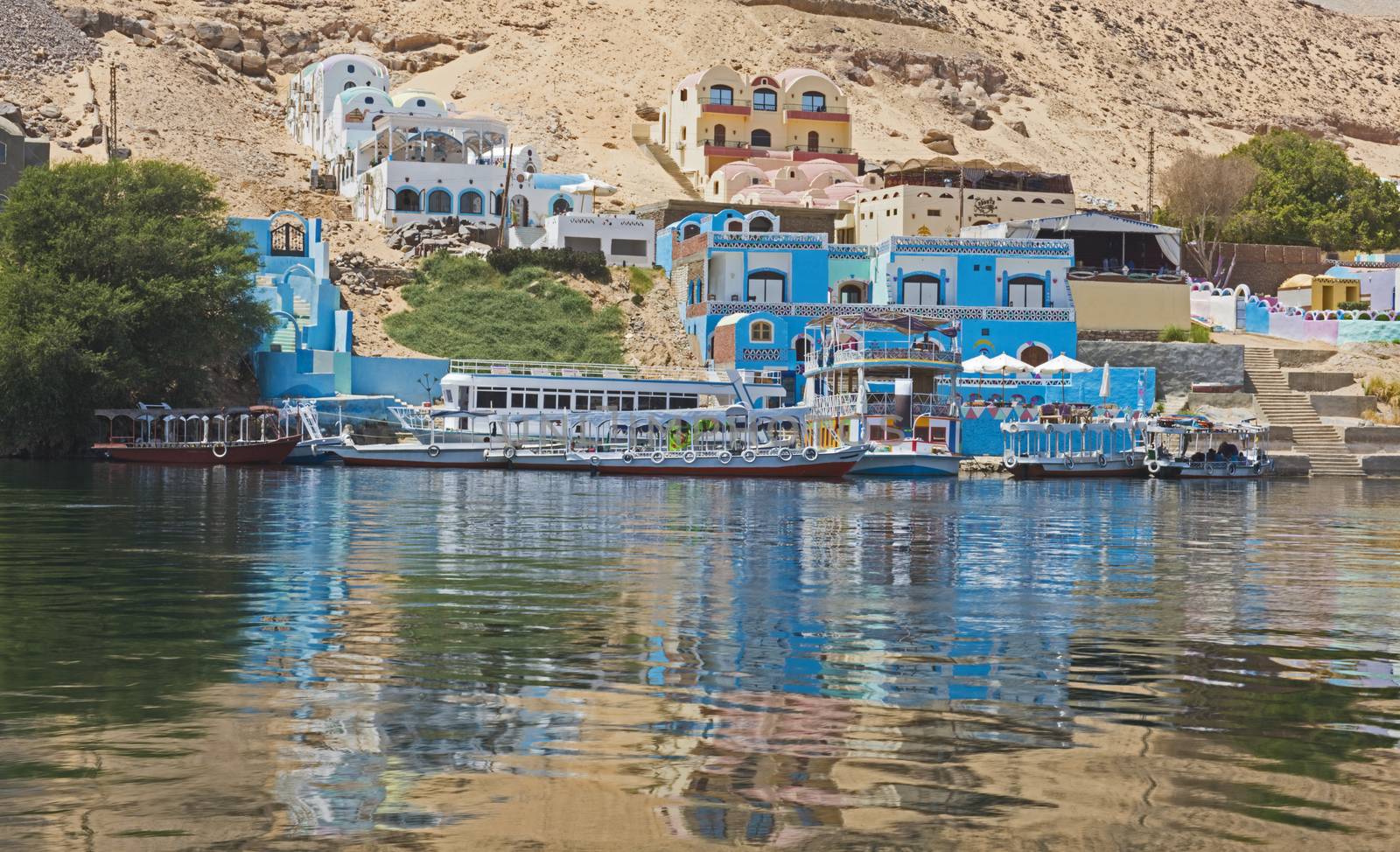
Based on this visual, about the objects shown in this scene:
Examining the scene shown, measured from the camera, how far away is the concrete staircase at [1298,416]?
167 ft

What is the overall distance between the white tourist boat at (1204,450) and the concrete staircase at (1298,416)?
5.19ft

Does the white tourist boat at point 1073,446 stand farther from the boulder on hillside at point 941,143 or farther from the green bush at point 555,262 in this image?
the boulder on hillside at point 941,143

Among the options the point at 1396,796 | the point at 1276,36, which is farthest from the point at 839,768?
the point at 1276,36

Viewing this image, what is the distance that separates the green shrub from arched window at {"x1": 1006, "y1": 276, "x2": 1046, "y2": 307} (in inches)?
514

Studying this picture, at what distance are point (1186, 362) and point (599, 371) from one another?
19427mm

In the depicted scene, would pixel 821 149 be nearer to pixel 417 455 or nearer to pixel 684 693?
pixel 417 455

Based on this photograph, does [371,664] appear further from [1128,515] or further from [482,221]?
[482,221]

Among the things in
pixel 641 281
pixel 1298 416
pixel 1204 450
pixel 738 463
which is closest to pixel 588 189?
pixel 641 281

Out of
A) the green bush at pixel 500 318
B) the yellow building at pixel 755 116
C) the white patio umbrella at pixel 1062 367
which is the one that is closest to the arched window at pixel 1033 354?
the white patio umbrella at pixel 1062 367

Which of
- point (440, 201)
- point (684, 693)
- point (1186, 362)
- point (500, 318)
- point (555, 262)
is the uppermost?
point (440, 201)

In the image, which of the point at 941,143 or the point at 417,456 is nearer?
the point at 417,456

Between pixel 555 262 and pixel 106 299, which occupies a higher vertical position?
pixel 555 262

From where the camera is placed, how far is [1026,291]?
59562 millimetres

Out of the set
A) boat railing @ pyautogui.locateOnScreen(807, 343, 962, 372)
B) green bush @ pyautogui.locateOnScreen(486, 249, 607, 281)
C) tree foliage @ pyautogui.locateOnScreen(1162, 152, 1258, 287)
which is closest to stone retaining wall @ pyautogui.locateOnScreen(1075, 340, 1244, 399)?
boat railing @ pyautogui.locateOnScreen(807, 343, 962, 372)
